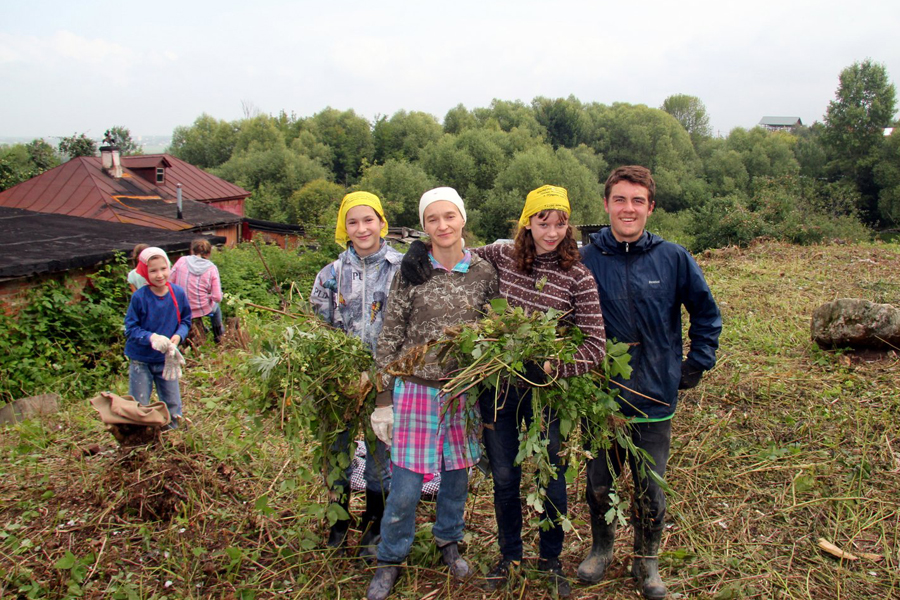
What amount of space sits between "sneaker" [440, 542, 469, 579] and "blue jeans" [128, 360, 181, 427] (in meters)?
2.60

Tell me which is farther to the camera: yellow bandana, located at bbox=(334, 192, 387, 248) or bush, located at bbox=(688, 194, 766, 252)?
bush, located at bbox=(688, 194, 766, 252)

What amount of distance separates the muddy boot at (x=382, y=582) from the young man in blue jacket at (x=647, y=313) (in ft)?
3.55

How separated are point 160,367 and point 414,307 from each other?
288cm

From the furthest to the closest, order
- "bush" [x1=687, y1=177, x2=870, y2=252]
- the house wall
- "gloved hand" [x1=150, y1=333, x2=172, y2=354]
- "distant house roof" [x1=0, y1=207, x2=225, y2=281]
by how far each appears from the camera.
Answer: "bush" [x1=687, y1=177, x2=870, y2=252]
"distant house roof" [x1=0, y1=207, x2=225, y2=281]
the house wall
"gloved hand" [x1=150, y1=333, x2=172, y2=354]

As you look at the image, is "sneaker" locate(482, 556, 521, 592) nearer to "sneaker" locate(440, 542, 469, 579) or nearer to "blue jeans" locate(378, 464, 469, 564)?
"sneaker" locate(440, 542, 469, 579)

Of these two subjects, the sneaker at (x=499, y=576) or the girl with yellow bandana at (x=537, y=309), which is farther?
the sneaker at (x=499, y=576)

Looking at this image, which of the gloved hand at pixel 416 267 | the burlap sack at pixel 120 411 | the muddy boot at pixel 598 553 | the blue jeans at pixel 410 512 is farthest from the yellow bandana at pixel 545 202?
the burlap sack at pixel 120 411

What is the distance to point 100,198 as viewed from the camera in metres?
24.8

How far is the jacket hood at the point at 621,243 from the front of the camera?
8.86 feet

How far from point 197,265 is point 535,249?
5165 mm

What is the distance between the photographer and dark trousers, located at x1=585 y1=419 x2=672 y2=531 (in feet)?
8.89

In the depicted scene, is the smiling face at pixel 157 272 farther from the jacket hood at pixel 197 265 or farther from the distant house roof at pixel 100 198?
the distant house roof at pixel 100 198

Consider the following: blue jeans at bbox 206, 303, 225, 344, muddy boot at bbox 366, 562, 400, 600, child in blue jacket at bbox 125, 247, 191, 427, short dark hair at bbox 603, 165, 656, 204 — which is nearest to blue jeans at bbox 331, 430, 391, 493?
muddy boot at bbox 366, 562, 400, 600

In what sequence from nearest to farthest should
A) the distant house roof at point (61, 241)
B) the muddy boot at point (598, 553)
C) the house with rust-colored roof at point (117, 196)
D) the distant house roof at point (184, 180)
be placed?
the muddy boot at point (598, 553) → the distant house roof at point (61, 241) → the house with rust-colored roof at point (117, 196) → the distant house roof at point (184, 180)
